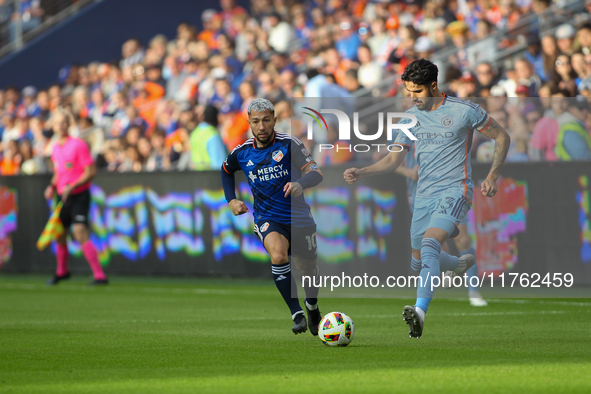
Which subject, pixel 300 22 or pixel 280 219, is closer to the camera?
pixel 280 219

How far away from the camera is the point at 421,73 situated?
7.32 metres

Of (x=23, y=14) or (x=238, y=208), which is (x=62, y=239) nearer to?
(x=238, y=208)

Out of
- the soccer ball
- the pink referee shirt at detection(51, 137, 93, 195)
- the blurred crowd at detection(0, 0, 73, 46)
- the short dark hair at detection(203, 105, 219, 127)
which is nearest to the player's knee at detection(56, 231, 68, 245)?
the pink referee shirt at detection(51, 137, 93, 195)

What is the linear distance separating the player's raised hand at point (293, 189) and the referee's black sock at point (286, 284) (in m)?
0.71

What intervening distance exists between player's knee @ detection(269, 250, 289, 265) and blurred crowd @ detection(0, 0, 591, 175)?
3.23 meters

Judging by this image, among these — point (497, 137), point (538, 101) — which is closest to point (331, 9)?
point (538, 101)

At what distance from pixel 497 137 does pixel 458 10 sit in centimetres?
1001

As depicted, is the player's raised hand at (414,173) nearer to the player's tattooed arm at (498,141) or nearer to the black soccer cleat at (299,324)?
the player's tattooed arm at (498,141)

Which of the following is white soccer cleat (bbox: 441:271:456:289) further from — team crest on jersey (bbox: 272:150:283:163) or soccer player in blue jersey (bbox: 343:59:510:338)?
team crest on jersey (bbox: 272:150:283:163)

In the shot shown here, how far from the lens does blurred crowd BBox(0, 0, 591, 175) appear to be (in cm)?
1294

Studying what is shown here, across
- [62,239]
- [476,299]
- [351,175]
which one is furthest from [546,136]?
[62,239]

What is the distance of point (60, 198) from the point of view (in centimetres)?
1393

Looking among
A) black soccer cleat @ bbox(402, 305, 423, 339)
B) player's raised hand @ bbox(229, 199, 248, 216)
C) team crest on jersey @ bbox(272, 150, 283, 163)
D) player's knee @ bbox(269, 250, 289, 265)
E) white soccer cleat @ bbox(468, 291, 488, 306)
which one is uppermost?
team crest on jersey @ bbox(272, 150, 283, 163)

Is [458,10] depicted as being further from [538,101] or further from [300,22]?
[538,101]
